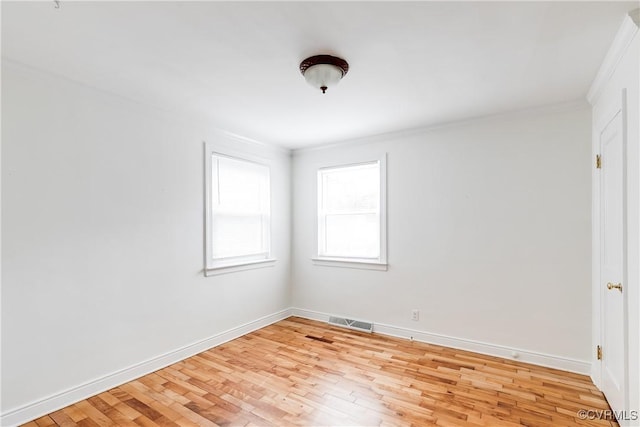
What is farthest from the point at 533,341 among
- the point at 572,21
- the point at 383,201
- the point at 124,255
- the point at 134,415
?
the point at 124,255

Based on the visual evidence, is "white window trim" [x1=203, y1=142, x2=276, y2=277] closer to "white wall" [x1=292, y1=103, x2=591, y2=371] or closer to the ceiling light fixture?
"white wall" [x1=292, y1=103, x2=591, y2=371]

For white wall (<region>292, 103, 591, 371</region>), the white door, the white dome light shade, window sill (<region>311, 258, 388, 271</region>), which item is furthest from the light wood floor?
the white dome light shade

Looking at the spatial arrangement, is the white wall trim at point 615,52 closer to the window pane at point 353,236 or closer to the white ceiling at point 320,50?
the white ceiling at point 320,50

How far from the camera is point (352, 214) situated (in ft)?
14.1

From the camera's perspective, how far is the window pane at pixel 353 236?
162 inches

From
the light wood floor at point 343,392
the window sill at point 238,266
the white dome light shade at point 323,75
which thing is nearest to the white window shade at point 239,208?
the window sill at point 238,266

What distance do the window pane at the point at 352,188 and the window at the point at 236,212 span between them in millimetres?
878

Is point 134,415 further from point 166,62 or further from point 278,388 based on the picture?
point 166,62

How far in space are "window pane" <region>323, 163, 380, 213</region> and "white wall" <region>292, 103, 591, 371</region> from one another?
9.2 inches

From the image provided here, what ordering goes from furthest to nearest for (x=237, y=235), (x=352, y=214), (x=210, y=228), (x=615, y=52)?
(x=352, y=214) < (x=237, y=235) < (x=210, y=228) < (x=615, y=52)

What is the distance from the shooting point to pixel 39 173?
90.8 inches

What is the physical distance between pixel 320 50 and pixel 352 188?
2.44 m

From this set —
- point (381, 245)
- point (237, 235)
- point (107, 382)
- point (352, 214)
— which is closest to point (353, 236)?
point (352, 214)

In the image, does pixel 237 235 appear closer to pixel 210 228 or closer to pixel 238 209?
pixel 238 209
